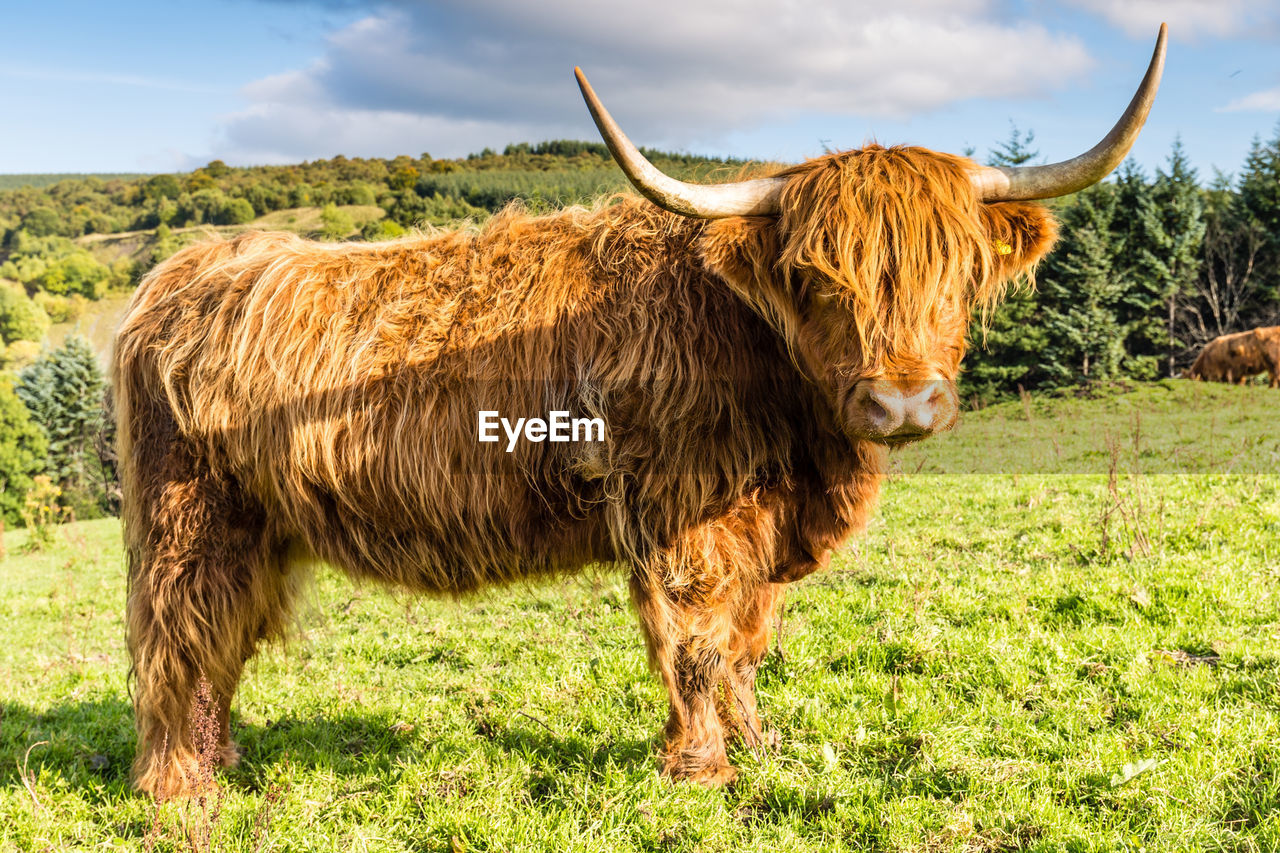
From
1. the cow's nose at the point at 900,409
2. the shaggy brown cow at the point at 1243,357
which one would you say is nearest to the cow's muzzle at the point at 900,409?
the cow's nose at the point at 900,409

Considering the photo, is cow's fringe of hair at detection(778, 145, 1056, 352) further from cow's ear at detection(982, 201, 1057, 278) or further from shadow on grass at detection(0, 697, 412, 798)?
shadow on grass at detection(0, 697, 412, 798)

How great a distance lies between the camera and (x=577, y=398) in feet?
9.09

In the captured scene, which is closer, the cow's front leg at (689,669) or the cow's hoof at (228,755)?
the cow's front leg at (689,669)

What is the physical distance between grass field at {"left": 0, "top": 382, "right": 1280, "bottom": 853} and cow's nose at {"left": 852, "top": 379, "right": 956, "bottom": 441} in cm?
135

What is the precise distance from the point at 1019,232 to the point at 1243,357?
94.8 feet

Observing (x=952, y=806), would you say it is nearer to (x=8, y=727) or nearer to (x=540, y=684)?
(x=540, y=684)

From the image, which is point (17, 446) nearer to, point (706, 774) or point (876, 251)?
point (706, 774)

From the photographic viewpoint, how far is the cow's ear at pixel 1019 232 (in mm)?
2697

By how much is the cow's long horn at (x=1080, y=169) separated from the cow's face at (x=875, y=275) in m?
0.15

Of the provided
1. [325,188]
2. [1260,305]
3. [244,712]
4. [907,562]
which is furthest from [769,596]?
[325,188]

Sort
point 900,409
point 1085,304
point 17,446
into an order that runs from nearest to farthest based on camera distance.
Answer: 1. point 900,409
2. point 1085,304
3. point 17,446

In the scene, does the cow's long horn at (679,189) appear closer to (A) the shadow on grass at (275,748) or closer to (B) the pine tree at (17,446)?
(A) the shadow on grass at (275,748)

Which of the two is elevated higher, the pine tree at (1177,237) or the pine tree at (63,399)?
the pine tree at (1177,237)

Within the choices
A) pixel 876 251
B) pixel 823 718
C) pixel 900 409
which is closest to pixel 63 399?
pixel 823 718
